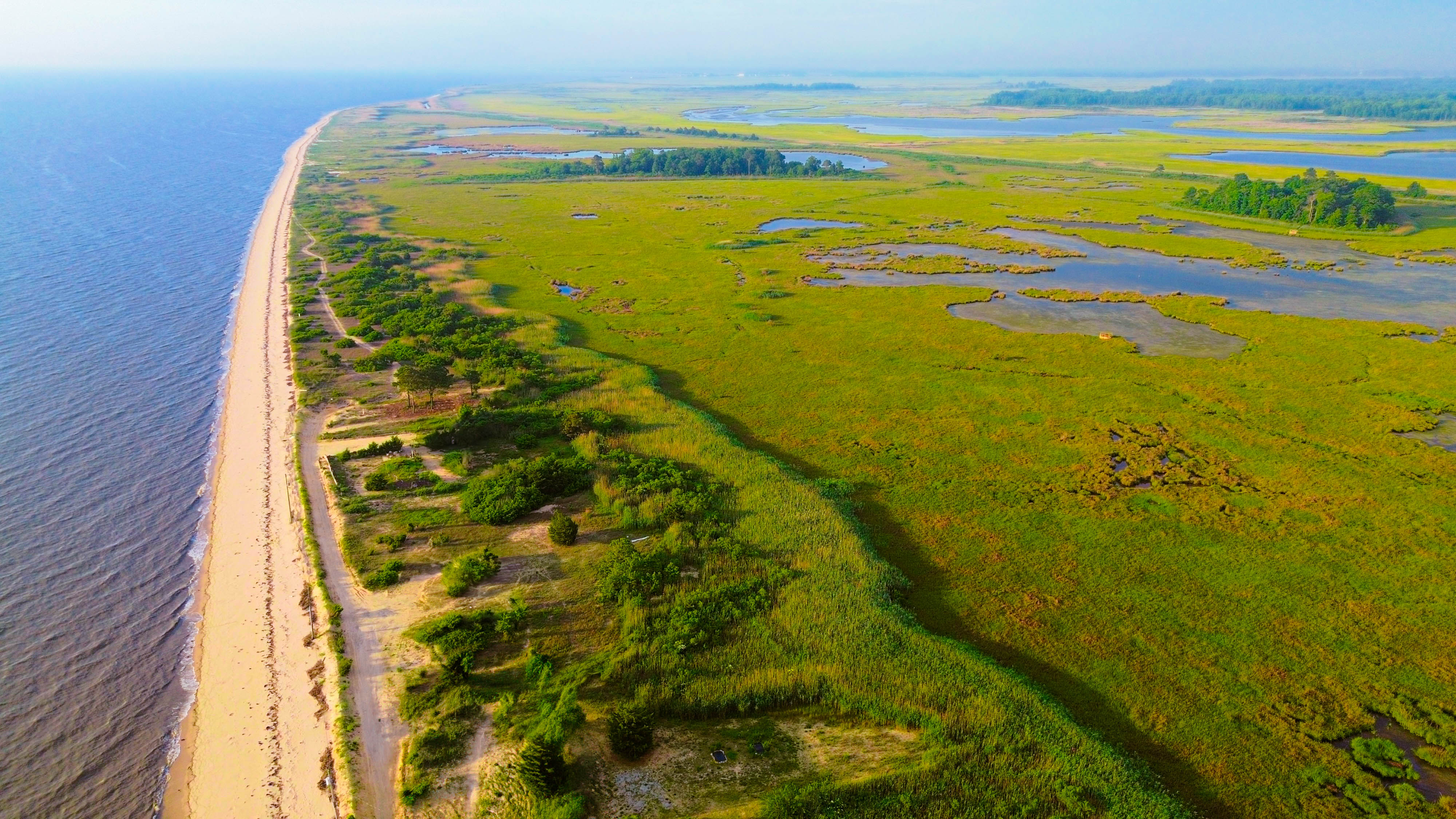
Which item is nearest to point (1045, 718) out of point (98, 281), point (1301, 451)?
point (1301, 451)

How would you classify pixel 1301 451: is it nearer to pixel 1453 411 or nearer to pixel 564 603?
pixel 1453 411

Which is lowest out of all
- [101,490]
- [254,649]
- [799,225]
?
[254,649]

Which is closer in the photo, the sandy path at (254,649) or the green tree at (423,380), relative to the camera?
the sandy path at (254,649)

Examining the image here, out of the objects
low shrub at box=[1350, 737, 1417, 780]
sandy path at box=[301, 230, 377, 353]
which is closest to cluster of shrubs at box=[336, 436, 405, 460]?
sandy path at box=[301, 230, 377, 353]

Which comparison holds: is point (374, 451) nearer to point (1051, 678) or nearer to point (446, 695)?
point (446, 695)

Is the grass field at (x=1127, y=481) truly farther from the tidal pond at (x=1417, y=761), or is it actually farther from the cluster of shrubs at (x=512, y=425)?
the cluster of shrubs at (x=512, y=425)

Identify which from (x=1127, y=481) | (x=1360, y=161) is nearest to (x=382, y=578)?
(x=1127, y=481)

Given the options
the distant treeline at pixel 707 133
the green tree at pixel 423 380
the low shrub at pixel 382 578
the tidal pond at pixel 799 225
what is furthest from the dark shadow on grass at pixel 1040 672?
the distant treeline at pixel 707 133
